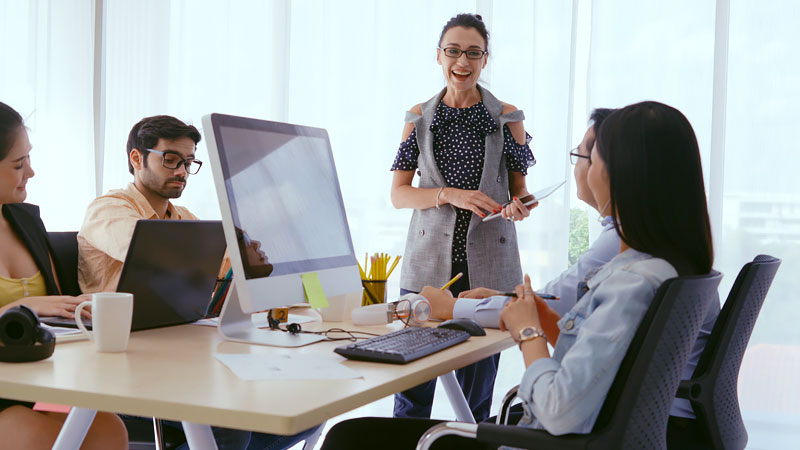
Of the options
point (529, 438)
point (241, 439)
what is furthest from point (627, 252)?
point (241, 439)

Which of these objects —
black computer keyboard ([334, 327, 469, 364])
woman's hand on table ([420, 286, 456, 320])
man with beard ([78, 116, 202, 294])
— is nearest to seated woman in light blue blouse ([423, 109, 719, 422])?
woman's hand on table ([420, 286, 456, 320])

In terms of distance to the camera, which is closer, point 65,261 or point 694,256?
point 694,256

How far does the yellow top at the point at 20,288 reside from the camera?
1.78m

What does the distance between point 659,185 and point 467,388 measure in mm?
1564

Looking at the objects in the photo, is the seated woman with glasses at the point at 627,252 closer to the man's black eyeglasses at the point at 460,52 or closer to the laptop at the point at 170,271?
the laptop at the point at 170,271

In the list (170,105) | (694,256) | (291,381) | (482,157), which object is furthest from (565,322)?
(170,105)

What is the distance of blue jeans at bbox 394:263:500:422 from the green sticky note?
946 mm

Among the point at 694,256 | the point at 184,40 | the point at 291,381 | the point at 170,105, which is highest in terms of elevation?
the point at 184,40

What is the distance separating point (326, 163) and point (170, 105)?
275cm

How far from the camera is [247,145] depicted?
1556 millimetres

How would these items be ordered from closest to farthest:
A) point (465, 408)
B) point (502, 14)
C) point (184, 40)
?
1. point (465, 408)
2. point (502, 14)
3. point (184, 40)

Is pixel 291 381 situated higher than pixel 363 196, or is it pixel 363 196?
pixel 363 196

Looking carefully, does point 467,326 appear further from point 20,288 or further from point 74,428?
point 20,288

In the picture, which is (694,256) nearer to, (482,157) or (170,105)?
(482,157)
